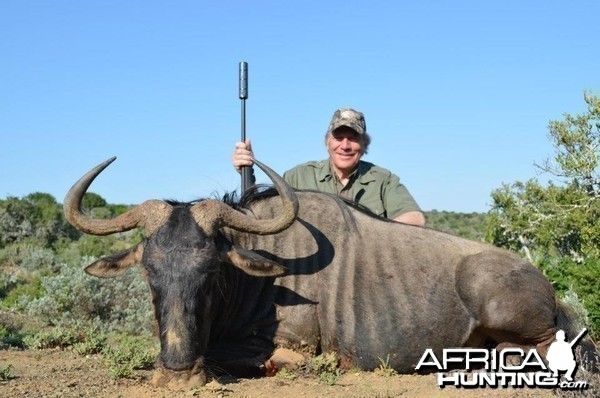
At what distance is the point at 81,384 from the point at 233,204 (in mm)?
1839

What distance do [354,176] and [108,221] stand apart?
125 inches

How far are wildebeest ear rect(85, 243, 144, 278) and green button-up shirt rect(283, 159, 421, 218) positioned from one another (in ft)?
9.26

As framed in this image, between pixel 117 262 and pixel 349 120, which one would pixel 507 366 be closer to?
pixel 117 262

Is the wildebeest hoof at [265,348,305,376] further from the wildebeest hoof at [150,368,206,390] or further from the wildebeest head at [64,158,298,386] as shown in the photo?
the wildebeest hoof at [150,368,206,390]

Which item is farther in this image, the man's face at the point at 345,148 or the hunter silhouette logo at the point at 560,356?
the man's face at the point at 345,148

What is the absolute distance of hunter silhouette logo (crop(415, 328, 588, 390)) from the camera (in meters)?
4.95

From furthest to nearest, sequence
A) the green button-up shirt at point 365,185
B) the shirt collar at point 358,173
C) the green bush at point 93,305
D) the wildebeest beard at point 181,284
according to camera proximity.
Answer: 1. the green bush at point 93,305
2. the shirt collar at point 358,173
3. the green button-up shirt at point 365,185
4. the wildebeest beard at point 181,284

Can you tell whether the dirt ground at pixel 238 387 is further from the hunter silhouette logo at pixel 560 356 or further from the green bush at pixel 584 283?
the green bush at pixel 584 283

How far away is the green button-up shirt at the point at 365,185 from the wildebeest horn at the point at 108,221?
9.26 feet

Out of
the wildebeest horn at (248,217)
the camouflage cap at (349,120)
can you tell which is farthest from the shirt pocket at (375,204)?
the wildebeest horn at (248,217)

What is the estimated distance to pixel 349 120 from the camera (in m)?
7.77

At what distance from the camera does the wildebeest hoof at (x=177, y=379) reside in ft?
15.2

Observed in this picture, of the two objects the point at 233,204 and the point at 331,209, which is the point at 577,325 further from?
the point at 233,204


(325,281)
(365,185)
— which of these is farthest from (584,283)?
(325,281)
